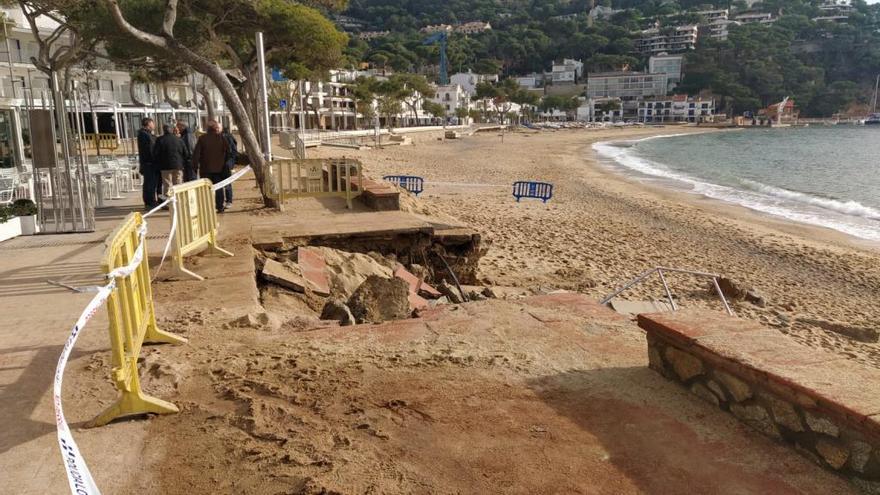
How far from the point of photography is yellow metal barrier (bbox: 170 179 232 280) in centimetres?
623

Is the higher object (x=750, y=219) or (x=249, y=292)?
(x=249, y=292)

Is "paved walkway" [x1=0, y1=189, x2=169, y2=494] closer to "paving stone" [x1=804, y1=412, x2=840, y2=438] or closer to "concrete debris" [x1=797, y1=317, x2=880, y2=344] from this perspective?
"paving stone" [x1=804, y1=412, x2=840, y2=438]

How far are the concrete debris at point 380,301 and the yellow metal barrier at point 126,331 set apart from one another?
2.38 metres

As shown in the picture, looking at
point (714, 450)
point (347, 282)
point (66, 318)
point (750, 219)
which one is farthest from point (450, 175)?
point (714, 450)

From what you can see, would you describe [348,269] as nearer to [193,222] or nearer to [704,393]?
[193,222]

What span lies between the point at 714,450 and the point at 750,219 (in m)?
17.3

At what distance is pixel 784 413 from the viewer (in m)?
3.04

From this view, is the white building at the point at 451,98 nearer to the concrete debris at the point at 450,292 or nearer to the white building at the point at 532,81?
the white building at the point at 532,81

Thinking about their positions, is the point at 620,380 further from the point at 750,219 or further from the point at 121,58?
the point at 121,58

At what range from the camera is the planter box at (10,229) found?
8.43 metres

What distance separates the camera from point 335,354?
4410 millimetres

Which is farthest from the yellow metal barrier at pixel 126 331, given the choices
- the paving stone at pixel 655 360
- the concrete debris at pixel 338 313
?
the paving stone at pixel 655 360

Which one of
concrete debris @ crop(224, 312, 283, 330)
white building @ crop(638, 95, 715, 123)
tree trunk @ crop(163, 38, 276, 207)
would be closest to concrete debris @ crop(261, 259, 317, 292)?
concrete debris @ crop(224, 312, 283, 330)

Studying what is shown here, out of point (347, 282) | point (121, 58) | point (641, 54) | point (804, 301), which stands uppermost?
point (641, 54)
